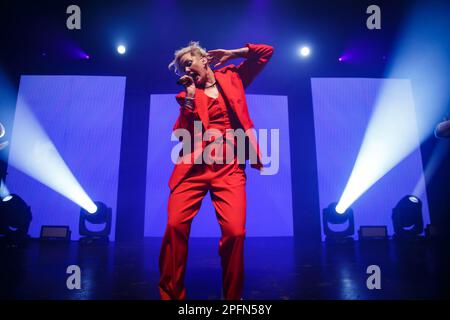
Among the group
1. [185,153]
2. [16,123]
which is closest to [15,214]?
[16,123]

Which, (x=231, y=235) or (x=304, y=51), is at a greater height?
(x=304, y=51)

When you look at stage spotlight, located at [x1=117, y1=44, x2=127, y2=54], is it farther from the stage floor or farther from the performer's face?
the performer's face

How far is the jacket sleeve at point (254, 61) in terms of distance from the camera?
2.04 metres

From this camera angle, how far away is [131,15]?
471 cm

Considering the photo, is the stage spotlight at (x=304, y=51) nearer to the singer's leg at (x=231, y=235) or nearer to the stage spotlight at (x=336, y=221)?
the stage spotlight at (x=336, y=221)

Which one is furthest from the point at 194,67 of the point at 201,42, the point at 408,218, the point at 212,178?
the point at 408,218

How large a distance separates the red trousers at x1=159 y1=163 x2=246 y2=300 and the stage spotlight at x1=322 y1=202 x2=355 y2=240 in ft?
12.9

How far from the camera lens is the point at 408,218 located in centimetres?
491

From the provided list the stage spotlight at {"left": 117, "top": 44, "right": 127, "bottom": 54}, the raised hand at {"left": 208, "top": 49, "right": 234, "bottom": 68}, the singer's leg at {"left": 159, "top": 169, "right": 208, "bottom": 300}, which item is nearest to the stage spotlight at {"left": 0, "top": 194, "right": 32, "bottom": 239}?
the stage spotlight at {"left": 117, "top": 44, "right": 127, "bottom": 54}

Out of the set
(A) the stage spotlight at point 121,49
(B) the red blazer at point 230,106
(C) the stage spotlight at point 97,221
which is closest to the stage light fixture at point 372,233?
(B) the red blazer at point 230,106

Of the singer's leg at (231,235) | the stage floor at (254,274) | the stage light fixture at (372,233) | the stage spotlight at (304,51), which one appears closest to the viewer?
the singer's leg at (231,235)

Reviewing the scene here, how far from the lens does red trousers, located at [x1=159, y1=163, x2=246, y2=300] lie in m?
1.59

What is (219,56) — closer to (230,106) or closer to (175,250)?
(230,106)

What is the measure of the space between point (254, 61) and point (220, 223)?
1.24 metres
